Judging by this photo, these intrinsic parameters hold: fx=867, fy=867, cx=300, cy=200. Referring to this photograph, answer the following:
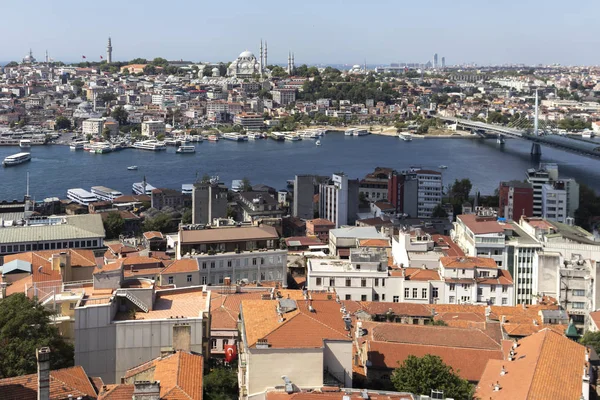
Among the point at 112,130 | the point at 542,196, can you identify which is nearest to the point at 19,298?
the point at 542,196

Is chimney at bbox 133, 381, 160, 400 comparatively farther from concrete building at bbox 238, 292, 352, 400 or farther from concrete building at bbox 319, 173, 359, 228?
concrete building at bbox 319, 173, 359, 228

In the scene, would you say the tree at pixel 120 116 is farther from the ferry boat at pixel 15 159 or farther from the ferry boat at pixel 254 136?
the ferry boat at pixel 15 159

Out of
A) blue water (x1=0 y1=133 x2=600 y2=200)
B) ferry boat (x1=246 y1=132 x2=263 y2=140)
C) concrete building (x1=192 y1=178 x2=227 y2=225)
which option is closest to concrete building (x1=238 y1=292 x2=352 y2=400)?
concrete building (x1=192 y1=178 x2=227 y2=225)

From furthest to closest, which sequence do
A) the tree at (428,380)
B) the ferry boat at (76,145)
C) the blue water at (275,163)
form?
the ferry boat at (76,145) → the blue water at (275,163) → the tree at (428,380)

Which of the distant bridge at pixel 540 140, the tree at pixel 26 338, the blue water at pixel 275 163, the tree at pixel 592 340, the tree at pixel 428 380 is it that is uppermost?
the tree at pixel 26 338

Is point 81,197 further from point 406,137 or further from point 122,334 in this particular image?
point 406,137

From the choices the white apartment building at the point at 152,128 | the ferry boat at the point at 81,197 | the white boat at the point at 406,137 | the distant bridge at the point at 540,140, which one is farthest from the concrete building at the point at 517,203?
the white apartment building at the point at 152,128
